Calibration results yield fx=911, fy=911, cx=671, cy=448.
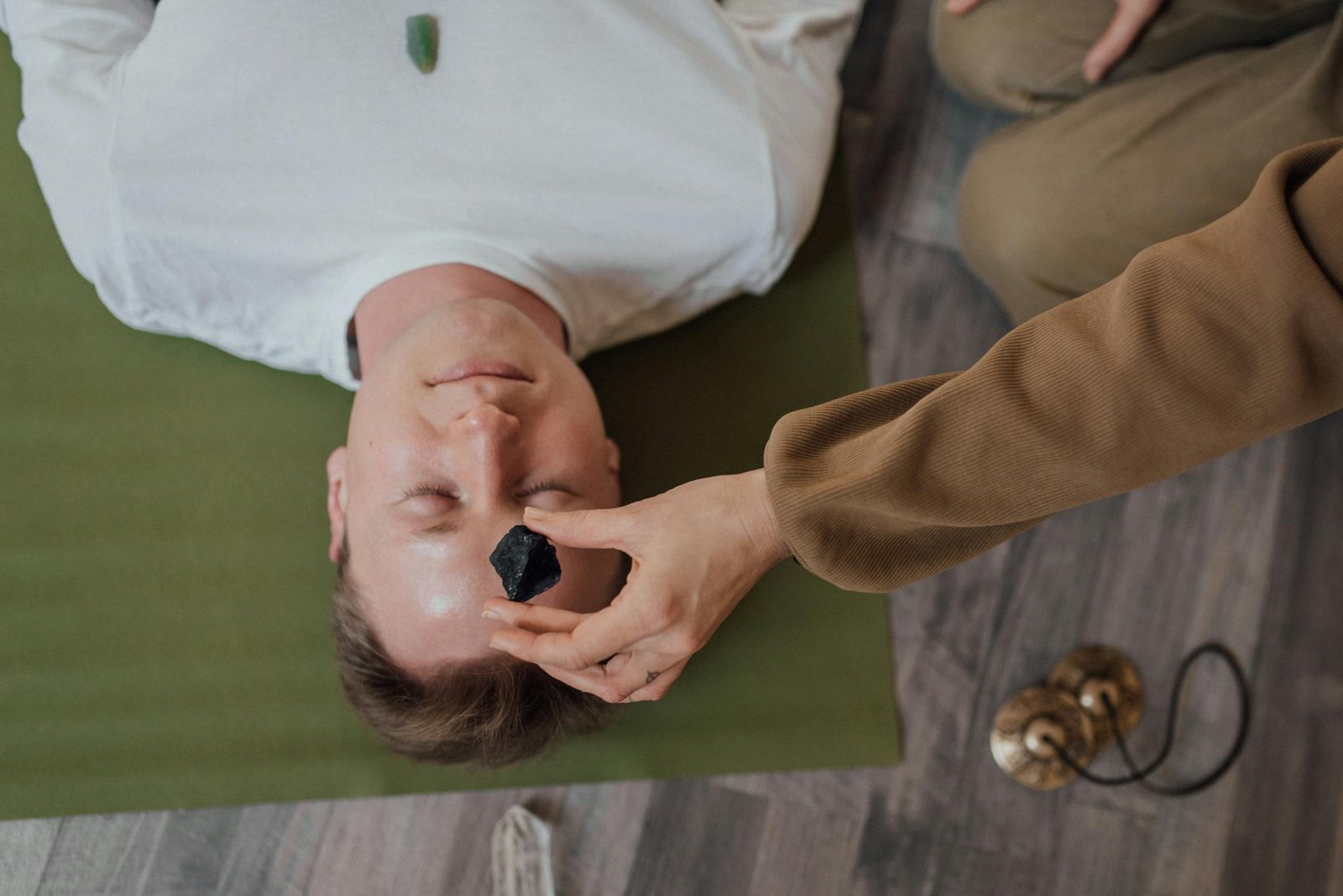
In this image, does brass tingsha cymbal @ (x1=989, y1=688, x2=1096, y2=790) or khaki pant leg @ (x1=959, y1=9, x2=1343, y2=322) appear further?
brass tingsha cymbal @ (x1=989, y1=688, x2=1096, y2=790)

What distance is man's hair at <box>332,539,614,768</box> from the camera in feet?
3.72

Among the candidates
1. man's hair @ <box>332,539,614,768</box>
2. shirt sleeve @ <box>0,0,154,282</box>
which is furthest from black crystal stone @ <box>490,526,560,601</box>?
shirt sleeve @ <box>0,0,154,282</box>

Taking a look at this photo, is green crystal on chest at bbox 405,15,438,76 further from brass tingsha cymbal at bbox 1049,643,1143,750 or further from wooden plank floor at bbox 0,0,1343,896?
brass tingsha cymbal at bbox 1049,643,1143,750

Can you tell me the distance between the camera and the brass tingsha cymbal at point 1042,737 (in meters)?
1.50

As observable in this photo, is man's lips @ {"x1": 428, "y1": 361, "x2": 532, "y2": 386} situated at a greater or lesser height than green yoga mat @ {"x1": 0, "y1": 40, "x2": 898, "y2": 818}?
greater

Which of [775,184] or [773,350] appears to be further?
[773,350]

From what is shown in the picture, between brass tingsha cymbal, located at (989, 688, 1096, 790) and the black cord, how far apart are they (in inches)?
1.5

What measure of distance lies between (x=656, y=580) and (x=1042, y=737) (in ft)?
3.18

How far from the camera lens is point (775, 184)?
4.25 feet

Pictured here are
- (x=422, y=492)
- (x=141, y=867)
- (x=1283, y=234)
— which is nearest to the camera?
(x=1283, y=234)

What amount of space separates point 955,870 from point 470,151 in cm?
135

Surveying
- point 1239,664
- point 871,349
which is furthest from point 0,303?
point 1239,664

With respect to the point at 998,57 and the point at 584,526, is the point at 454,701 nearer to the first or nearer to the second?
the point at 584,526

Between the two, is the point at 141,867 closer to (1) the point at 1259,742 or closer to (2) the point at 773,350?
(2) the point at 773,350
